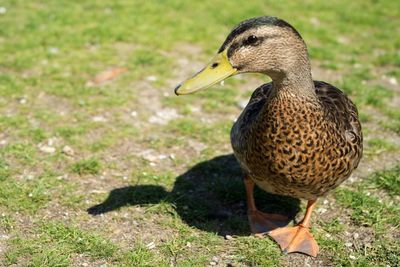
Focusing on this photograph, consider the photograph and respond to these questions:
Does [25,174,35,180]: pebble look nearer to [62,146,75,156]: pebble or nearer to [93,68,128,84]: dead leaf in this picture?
Answer: [62,146,75,156]: pebble

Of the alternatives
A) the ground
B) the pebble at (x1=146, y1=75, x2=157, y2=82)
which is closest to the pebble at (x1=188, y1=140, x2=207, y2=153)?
the ground

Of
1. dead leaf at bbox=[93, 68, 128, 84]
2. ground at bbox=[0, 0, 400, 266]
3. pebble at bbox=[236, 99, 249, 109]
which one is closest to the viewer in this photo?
ground at bbox=[0, 0, 400, 266]

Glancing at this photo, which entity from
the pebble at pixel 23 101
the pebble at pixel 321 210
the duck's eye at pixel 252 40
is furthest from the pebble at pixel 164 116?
the duck's eye at pixel 252 40

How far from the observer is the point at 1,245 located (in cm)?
339

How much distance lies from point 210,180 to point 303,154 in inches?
54.0

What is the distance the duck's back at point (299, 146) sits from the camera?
304cm

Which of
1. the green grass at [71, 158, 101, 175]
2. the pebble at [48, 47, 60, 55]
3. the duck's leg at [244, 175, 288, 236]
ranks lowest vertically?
the pebble at [48, 47, 60, 55]

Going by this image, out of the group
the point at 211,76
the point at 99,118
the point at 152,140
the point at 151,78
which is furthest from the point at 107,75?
the point at 211,76

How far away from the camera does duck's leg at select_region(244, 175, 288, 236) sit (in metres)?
3.70

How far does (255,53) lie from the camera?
9.77 feet

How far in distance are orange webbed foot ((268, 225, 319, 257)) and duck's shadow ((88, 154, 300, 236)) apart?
22cm

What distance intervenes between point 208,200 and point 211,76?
135 cm

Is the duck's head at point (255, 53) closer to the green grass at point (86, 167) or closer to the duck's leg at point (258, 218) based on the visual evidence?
the duck's leg at point (258, 218)

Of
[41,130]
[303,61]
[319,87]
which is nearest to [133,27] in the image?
[41,130]
